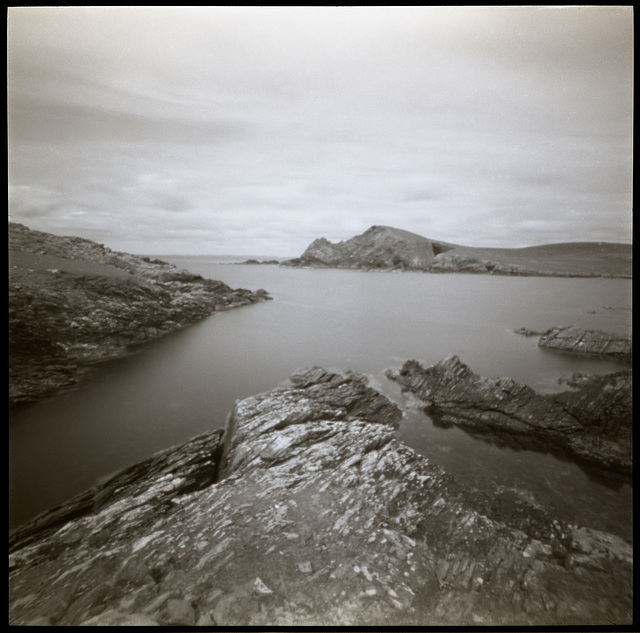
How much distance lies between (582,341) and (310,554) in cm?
817

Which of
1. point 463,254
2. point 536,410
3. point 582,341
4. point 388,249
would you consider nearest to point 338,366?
point 388,249

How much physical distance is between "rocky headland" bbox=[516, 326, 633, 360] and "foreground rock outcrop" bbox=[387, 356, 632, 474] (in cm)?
162

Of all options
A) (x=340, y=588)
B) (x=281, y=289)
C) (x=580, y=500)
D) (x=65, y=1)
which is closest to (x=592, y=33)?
(x=580, y=500)

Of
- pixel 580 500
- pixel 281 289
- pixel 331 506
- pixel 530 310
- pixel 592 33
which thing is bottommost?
pixel 580 500

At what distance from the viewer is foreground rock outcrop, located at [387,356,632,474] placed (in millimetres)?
4566

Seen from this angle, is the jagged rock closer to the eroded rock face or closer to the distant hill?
the distant hill

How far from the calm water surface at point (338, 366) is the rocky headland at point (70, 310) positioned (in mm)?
558

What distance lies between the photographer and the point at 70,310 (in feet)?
23.1

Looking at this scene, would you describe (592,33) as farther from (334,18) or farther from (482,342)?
(482,342)

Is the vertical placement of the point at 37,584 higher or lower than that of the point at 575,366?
lower

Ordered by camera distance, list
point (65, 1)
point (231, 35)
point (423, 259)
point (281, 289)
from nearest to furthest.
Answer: point (65, 1)
point (231, 35)
point (423, 259)
point (281, 289)

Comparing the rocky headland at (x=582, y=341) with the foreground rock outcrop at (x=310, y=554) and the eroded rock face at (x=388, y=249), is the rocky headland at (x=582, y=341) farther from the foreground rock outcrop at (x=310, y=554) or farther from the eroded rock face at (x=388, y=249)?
the foreground rock outcrop at (x=310, y=554)

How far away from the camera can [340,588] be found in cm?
251

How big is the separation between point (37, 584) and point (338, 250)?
9.71 metres
